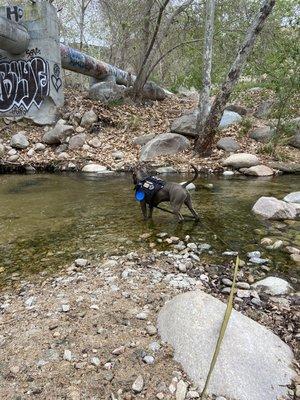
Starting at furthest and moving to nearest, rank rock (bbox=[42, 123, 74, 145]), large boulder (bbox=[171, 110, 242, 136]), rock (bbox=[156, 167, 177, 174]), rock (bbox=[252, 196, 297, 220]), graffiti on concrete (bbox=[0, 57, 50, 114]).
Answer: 1. graffiti on concrete (bbox=[0, 57, 50, 114])
2. large boulder (bbox=[171, 110, 242, 136])
3. rock (bbox=[42, 123, 74, 145])
4. rock (bbox=[156, 167, 177, 174])
5. rock (bbox=[252, 196, 297, 220])

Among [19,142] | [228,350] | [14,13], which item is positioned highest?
[14,13]

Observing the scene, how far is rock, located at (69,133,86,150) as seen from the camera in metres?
12.1

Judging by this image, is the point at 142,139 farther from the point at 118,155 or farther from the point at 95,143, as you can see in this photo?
the point at 95,143

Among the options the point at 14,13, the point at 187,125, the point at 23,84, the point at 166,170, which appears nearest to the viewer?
the point at 166,170

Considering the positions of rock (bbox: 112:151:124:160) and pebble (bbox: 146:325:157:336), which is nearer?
pebble (bbox: 146:325:157:336)

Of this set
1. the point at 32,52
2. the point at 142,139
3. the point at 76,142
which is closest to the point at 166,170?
the point at 142,139

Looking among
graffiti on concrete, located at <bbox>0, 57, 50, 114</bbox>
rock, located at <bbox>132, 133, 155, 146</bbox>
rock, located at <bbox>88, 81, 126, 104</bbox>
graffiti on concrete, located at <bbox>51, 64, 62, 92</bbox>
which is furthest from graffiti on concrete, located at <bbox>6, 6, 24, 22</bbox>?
rock, located at <bbox>132, 133, 155, 146</bbox>

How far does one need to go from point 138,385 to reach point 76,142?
10.6m

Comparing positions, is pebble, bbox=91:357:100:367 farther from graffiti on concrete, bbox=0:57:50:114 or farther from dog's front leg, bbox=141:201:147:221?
graffiti on concrete, bbox=0:57:50:114

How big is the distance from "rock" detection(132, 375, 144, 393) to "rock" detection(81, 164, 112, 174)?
8.63 metres

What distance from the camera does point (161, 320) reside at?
292cm

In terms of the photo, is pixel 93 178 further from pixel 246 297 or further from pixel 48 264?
pixel 246 297

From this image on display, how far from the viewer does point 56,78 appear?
14117 mm

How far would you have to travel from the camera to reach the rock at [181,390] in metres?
2.24
